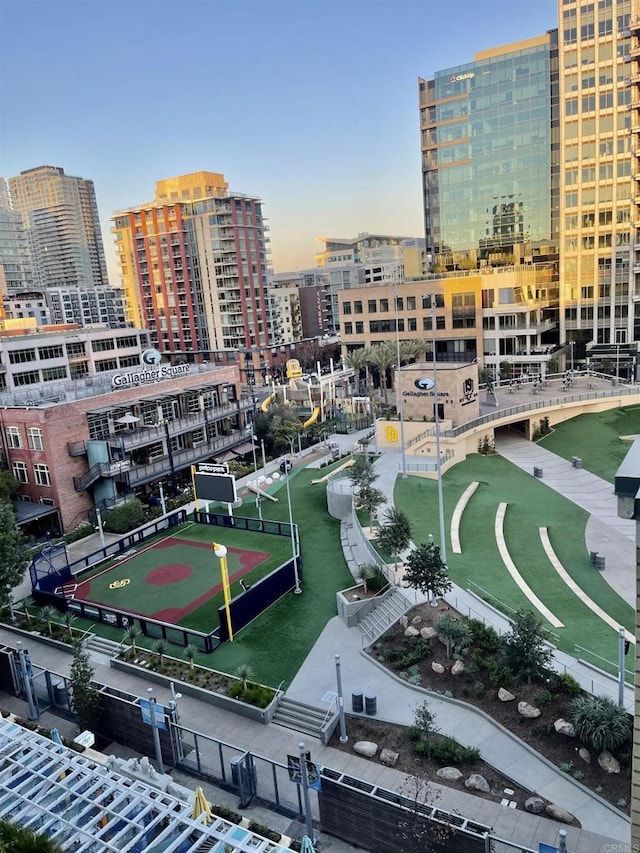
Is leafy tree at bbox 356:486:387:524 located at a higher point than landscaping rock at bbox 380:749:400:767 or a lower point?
higher

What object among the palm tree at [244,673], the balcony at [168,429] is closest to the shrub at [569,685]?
the palm tree at [244,673]

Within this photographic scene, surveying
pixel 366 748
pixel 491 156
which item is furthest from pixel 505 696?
pixel 491 156

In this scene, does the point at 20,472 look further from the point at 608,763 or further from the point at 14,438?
the point at 608,763

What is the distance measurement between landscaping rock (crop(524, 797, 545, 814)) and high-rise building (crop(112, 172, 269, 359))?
4016 inches

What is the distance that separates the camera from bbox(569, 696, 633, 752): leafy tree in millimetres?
17156

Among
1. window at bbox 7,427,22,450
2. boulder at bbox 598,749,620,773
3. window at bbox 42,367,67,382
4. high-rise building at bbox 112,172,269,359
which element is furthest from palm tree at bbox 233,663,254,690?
high-rise building at bbox 112,172,269,359

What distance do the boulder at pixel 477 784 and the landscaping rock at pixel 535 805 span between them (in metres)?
1.15

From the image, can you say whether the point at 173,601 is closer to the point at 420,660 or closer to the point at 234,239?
the point at 420,660

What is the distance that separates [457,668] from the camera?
21938mm

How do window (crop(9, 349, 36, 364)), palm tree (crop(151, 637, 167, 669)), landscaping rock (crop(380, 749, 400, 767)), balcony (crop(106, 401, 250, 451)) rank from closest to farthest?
1. landscaping rock (crop(380, 749, 400, 767))
2. palm tree (crop(151, 637, 167, 669))
3. balcony (crop(106, 401, 250, 451))
4. window (crop(9, 349, 36, 364))

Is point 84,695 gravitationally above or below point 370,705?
above

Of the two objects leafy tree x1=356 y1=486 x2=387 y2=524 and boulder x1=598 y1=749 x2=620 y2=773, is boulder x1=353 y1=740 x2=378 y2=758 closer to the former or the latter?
boulder x1=598 y1=749 x2=620 y2=773

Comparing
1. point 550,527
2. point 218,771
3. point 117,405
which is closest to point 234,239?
point 117,405

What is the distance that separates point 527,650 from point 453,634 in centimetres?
292
